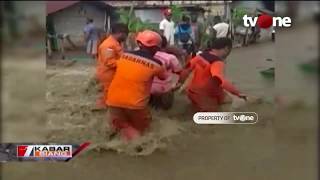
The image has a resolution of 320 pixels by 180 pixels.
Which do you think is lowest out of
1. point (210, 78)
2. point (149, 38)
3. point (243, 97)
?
point (243, 97)

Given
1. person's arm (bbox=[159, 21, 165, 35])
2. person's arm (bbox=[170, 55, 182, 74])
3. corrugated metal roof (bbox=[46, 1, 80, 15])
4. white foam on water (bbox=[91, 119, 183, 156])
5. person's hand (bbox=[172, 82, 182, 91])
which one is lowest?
white foam on water (bbox=[91, 119, 183, 156])

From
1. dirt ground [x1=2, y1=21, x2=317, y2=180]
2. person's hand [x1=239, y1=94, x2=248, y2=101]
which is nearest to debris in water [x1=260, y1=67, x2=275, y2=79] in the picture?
dirt ground [x1=2, y1=21, x2=317, y2=180]

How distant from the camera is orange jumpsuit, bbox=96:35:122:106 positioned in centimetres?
434

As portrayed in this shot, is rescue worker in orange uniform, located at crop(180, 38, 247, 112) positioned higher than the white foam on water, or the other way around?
rescue worker in orange uniform, located at crop(180, 38, 247, 112)

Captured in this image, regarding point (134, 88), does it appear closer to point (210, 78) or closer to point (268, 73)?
point (210, 78)

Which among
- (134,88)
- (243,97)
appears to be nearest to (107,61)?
(134,88)

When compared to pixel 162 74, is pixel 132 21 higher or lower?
higher

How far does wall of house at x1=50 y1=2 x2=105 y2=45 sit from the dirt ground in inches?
7.6

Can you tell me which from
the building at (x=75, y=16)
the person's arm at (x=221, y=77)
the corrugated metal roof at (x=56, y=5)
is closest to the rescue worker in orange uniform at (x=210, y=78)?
the person's arm at (x=221, y=77)

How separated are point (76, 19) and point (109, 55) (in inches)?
11.5

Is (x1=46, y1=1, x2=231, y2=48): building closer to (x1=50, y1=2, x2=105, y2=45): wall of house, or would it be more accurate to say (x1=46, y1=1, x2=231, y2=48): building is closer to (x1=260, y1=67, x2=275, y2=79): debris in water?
(x1=50, y1=2, x2=105, y2=45): wall of house

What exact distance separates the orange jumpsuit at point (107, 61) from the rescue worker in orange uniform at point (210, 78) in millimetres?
420

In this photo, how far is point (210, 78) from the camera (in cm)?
437

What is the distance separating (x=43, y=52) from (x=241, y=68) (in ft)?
3.86
